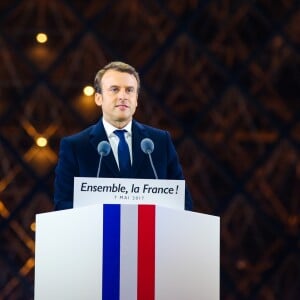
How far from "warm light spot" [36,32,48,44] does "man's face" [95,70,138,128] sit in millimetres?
3543

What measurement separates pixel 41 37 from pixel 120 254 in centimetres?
447

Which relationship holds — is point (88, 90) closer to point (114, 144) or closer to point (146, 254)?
point (114, 144)

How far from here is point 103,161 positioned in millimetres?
4625

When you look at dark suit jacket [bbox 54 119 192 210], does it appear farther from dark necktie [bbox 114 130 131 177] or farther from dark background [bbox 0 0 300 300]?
dark background [bbox 0 0 300 300]

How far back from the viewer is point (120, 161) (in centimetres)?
466

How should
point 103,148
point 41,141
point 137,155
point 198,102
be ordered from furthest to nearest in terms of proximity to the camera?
point 198,102 → point 41,141 → point 137,155 → point 103,148

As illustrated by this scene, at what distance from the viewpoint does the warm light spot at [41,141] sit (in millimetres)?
8000

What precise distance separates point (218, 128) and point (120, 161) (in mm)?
3684

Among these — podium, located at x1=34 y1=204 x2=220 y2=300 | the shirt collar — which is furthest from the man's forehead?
podium, located at x1=34 y1=204 x2=220 y2=300

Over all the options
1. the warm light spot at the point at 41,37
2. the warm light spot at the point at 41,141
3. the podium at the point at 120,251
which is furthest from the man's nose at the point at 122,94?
the warm light spot at the point at 41,37

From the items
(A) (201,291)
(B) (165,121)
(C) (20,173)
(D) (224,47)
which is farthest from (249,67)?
(A) (201,291)

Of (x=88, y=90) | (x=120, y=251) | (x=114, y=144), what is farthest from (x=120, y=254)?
(x=88, y=90)

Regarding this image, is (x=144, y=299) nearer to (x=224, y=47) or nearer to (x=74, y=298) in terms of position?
(x=74, y=298)

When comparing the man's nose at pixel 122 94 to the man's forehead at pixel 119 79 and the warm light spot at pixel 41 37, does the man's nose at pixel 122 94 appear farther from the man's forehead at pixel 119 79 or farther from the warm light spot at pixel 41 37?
the warm light spot at pixel 41 37
